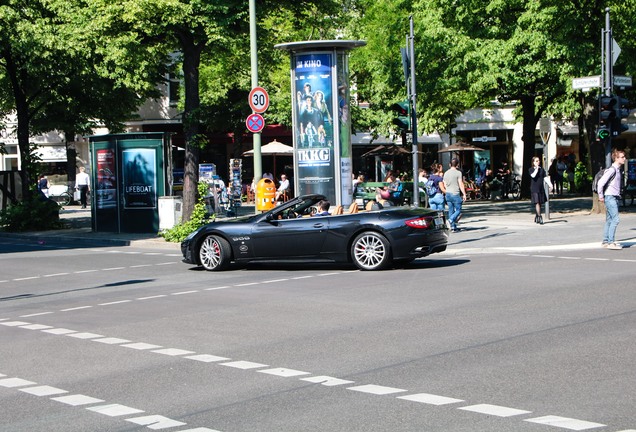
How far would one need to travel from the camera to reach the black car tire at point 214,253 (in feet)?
60.2

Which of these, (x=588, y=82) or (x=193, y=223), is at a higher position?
(x=588, y=82)

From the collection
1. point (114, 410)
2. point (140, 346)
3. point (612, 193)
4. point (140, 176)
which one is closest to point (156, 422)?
point (114, 410)

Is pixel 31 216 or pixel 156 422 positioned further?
pixel 31 216

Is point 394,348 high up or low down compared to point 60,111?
down

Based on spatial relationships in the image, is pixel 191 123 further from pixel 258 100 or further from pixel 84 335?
pixel 84 335

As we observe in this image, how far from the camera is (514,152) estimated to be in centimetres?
6019

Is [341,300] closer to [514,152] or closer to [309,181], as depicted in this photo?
[309,181]

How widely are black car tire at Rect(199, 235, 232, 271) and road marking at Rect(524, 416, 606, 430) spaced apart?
12.0m

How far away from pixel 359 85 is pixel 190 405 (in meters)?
44.4

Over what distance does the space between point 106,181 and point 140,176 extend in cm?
129

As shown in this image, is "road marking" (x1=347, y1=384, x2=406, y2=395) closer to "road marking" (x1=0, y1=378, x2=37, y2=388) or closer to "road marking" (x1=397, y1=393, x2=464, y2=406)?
"road marking" (x1=397, y1=393, x2=464, y2=406)

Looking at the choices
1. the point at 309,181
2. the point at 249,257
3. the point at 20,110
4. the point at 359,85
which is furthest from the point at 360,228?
the point at 359,85

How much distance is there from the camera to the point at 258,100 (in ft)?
78.7

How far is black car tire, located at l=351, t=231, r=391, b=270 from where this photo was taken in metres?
17.1
